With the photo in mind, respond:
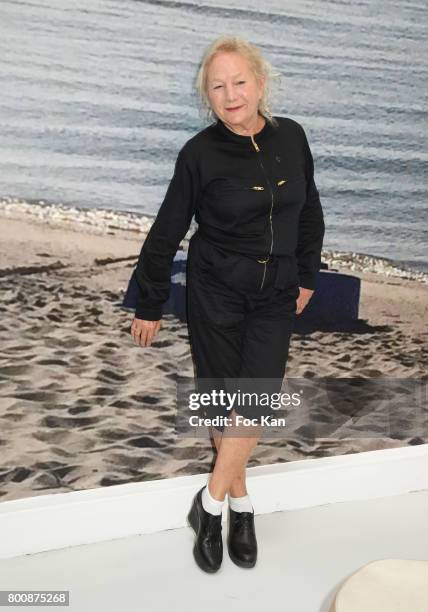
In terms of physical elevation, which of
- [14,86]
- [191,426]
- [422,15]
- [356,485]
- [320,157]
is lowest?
[356,485]

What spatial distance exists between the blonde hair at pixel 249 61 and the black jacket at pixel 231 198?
0.21 feet

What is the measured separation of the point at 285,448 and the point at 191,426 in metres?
0.37

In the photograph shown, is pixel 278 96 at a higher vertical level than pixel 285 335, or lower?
higher

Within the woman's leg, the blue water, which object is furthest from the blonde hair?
the woman's leg

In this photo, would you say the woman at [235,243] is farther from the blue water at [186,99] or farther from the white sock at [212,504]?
the blue water at [186,99]

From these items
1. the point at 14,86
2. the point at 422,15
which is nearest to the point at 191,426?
the point at 14,86

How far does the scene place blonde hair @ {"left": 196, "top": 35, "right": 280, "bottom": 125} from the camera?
2.00 m

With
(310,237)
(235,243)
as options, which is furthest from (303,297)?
(235,243)

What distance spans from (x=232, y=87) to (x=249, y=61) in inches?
3.7

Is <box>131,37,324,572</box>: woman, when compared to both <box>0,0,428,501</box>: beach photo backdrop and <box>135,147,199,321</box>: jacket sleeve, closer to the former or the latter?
<box>135,147,199,321</box>: jacket sleeve

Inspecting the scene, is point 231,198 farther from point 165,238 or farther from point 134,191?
point 134,191

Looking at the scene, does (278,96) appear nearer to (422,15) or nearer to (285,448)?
(422,15)

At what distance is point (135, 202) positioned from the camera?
87.7 inches

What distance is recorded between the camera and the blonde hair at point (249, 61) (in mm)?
1995
